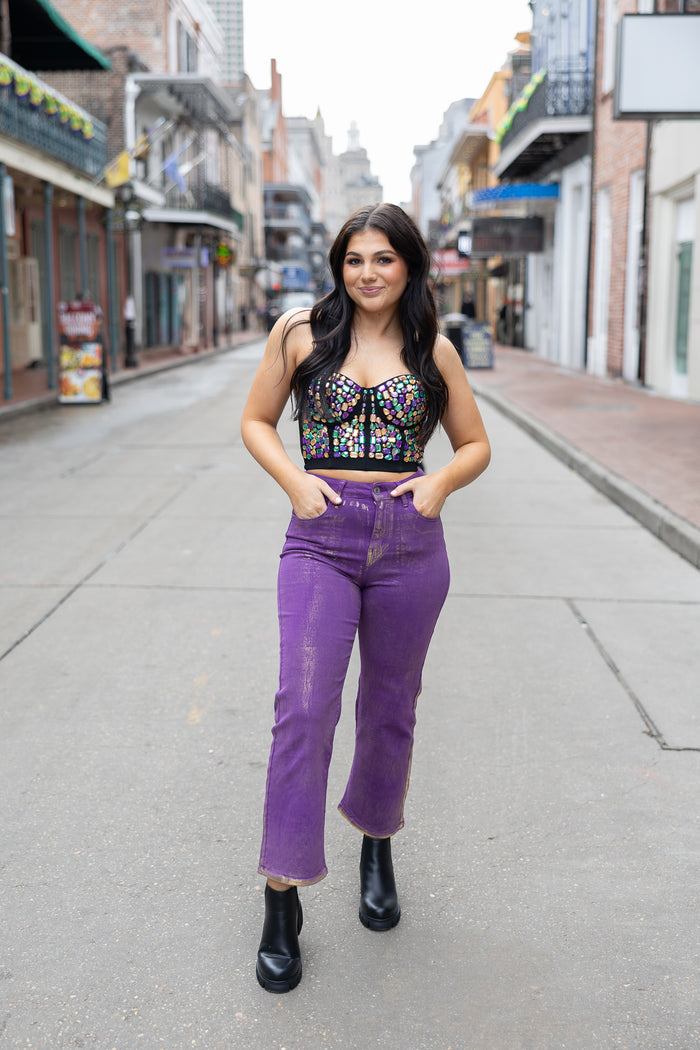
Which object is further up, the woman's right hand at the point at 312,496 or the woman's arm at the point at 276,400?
the woman's arm at the point at 276,400

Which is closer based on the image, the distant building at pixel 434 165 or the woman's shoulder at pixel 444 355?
the woman's shoulder at pixel 444 355

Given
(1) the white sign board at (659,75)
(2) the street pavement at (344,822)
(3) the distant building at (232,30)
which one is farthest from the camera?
(3) the distant building at (232,30)

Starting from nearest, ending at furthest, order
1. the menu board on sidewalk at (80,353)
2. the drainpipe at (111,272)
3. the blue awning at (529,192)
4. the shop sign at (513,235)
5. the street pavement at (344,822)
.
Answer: the street pavement at (344,822) < the menu board on sidewalk at (80,353) < the drainpipe at (111,272) < the blue awning at (529,192) < the shop sign at (513,235)

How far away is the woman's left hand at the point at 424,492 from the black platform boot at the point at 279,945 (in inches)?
36.3

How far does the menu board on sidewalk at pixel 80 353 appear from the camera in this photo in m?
17.6

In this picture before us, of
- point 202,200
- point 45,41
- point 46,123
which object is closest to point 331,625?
point 46,123

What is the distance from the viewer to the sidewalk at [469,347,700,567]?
8.18 m

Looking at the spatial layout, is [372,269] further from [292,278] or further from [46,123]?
[292,278]

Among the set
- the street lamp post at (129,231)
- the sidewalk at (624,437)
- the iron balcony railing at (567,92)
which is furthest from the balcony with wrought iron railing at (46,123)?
the iron balcony railing at (567,92)

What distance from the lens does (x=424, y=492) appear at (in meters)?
2.62

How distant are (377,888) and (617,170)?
21000mm

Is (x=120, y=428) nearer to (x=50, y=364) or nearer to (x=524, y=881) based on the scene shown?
(x=50, y=364)

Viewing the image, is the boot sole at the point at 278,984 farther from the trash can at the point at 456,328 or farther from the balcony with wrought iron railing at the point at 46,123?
the trash can at the point at 456,328

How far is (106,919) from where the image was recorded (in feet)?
9.37
